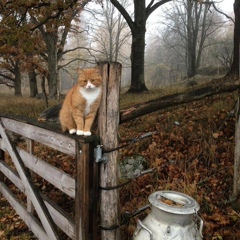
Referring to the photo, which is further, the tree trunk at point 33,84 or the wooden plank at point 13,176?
the tree trunk at point 33,84

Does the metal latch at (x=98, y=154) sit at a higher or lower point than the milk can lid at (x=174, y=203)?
higher

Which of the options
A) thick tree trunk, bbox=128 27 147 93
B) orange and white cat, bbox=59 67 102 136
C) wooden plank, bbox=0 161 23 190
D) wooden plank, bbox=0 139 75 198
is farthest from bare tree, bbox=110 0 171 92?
orange and white cat, bbox=59 67 102 136

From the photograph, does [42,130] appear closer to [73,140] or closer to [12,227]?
[73,140]

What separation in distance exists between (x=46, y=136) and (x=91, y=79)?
974 millimetres

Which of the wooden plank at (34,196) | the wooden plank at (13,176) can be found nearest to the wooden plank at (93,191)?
the wooden plank at (34,196)

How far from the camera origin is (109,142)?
6.48 ft

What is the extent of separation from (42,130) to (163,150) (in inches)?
88.9

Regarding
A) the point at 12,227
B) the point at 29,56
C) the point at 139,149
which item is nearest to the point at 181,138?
the point at 139,149

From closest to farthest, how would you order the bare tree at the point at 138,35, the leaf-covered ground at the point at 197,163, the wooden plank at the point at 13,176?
the leaf-covered ground at the point at 197,163
the wooden plank at the point at 13,176
the bare tree at the point at 138,35

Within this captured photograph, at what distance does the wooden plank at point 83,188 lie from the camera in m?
1.94

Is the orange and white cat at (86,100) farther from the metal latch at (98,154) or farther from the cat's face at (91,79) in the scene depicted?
the metal latch at (98,154)

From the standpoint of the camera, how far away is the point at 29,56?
15.4m

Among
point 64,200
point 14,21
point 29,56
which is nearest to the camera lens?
point 64,200

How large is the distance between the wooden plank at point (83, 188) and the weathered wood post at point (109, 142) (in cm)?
13
